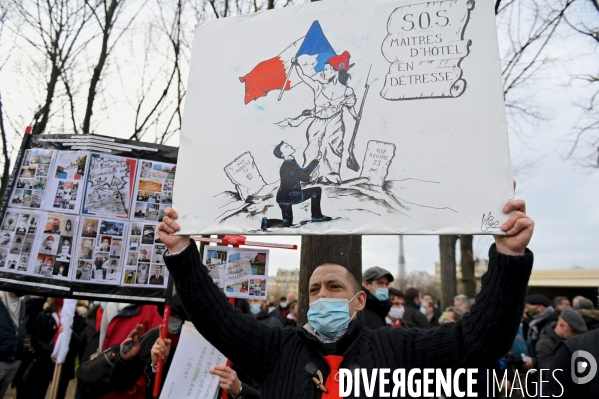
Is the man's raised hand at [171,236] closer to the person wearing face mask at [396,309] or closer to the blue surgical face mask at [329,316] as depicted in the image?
the blue surgical face mask at [329,316]

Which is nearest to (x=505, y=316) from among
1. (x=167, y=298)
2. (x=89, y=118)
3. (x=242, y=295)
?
(x=242, y=295)

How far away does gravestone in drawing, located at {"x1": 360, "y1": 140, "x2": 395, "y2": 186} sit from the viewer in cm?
211

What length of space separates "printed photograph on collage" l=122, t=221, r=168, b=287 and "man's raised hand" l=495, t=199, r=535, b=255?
240 cm

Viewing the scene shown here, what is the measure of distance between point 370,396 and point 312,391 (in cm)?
25

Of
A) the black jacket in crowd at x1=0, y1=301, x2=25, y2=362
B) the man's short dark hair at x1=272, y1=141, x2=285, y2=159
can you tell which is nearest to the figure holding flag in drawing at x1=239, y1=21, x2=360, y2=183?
the man's short dark hair at x1=272, y1=141, x2=285, y2=159

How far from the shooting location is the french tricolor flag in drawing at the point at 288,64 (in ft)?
→ 7.91

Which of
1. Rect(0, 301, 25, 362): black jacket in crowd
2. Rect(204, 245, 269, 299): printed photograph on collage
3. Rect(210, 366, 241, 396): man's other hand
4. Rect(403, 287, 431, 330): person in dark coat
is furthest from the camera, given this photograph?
Rect(403, 287, 431, 330): person in dark coat

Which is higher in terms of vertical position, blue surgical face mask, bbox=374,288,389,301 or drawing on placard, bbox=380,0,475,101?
drawing on placard, bbox=380,0,475,101

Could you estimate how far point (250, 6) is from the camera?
28.2 feet

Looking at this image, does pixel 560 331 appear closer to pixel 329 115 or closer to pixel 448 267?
pixel 329 115

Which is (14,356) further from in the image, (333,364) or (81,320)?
(333,364)

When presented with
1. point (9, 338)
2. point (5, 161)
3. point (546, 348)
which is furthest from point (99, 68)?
point (546, 348)

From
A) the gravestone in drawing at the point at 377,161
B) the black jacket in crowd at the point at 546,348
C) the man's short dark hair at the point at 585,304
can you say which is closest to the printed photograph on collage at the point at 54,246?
the gravestone in drawing at the point at 377,161

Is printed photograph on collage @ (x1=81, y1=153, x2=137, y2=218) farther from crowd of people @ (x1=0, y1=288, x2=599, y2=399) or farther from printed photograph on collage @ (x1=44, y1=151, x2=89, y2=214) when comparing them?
crowd of people @ (x1=0, y1=288, x2=599, y2=399)
